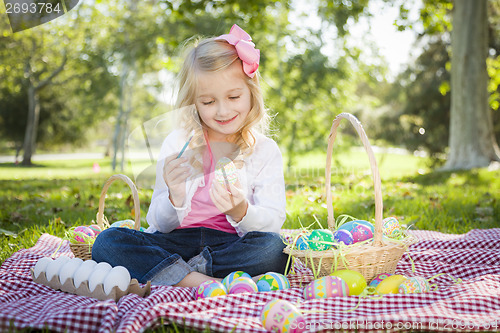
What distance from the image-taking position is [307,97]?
11.3m

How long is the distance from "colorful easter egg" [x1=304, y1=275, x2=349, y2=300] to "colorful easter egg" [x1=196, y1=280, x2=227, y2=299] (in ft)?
1.10

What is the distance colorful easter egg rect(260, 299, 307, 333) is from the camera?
4.61 feet

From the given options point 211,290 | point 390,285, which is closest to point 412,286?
point 390,285

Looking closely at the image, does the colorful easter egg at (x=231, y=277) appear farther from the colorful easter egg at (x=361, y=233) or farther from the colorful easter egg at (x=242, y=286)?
the colorful easter egg at (x=361, y=233)

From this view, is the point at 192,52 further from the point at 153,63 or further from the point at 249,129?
the point at 153,63

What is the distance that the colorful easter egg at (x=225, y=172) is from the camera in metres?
1.88

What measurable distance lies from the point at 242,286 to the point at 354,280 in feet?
1.47

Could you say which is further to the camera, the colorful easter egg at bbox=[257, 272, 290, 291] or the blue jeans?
the blue jeans

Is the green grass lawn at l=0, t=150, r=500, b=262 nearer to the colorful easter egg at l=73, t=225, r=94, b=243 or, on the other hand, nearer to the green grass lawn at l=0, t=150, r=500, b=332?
the green grass lawn at l=0, t=150, r=500, b=332

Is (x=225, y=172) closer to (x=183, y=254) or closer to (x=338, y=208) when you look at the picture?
(x=183, y=254)

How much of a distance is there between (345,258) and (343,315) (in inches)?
14.0

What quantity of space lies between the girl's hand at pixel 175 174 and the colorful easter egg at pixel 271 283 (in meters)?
0.52

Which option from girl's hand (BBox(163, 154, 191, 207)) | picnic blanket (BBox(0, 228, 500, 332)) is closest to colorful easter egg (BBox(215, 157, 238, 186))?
girl's hand (BBox(163, 154, 191, 207))

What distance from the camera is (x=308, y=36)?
11.7 m
